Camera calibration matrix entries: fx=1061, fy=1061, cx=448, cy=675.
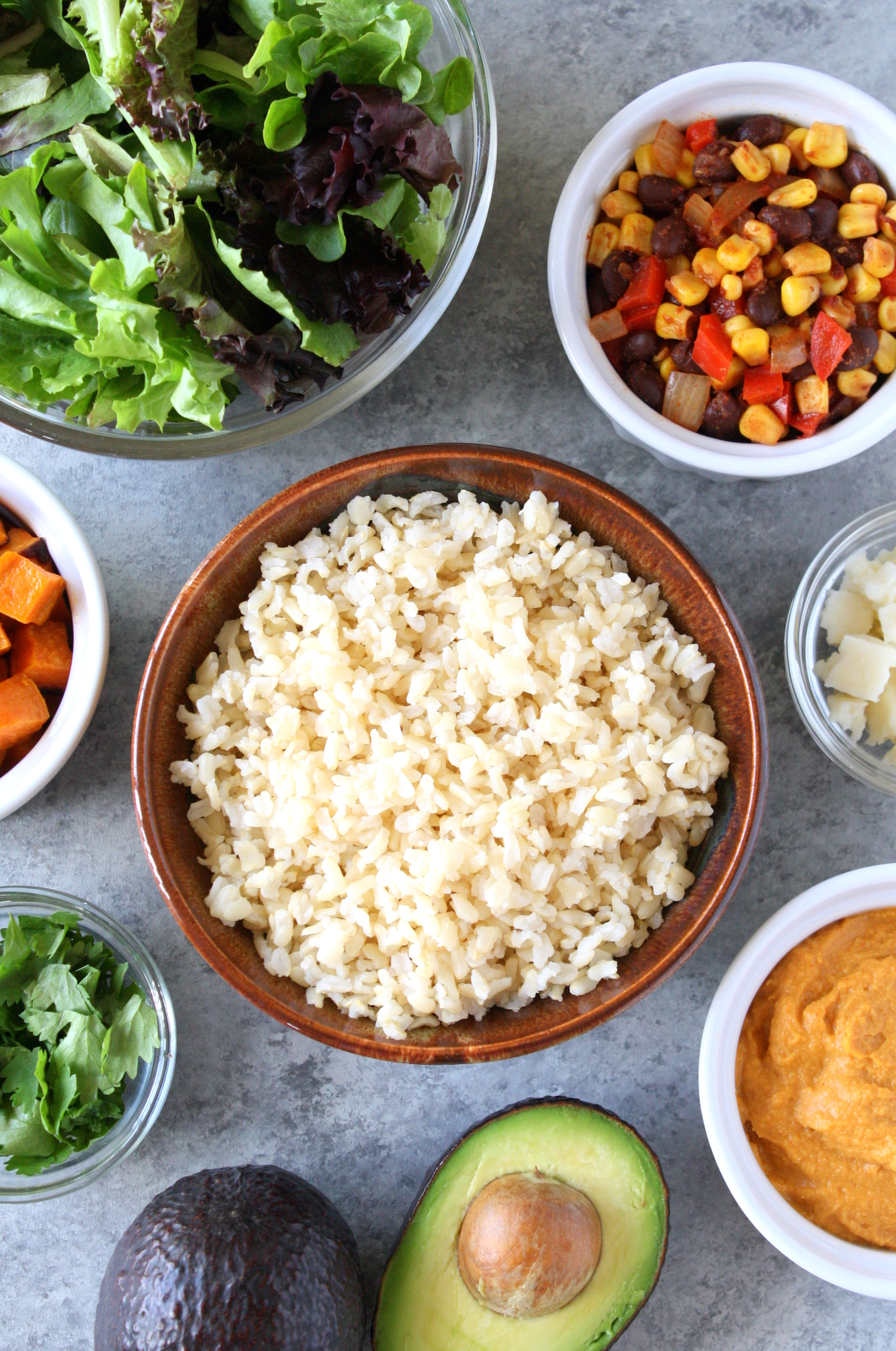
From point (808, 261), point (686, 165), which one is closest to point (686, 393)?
point (808, 261)

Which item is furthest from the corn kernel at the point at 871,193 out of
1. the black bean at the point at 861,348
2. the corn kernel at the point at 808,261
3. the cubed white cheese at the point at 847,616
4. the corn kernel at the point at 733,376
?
the cubed white cheese at the point at 847,616

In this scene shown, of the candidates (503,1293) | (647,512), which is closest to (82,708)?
(647,512)

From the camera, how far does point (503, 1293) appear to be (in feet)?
5.17

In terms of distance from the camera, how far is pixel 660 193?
66.8 inches

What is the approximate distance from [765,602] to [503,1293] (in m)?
1.21

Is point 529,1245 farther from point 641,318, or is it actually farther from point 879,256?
point 879,256

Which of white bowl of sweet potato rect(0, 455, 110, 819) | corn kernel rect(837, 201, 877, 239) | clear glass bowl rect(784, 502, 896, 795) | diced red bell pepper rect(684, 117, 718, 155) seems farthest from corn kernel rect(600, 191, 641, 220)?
white bowl of sweet potato rect(0, 455, 110, 819)

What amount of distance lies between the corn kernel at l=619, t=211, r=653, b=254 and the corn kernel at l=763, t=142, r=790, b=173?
0.70 ft

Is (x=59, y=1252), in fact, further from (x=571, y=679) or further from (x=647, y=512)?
(x=647, y=512)

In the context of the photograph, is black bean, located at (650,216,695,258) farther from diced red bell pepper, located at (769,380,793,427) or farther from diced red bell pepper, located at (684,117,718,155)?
diced red bell pepper, located at (769,380,793,427)

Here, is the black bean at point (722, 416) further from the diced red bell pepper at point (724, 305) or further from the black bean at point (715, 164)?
the black bean at point (715, 164)

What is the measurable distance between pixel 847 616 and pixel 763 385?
415mm

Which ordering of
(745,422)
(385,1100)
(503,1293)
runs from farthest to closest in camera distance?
(385,1100)
(745,422)
(503,1293)

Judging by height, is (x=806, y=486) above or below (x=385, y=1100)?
above
